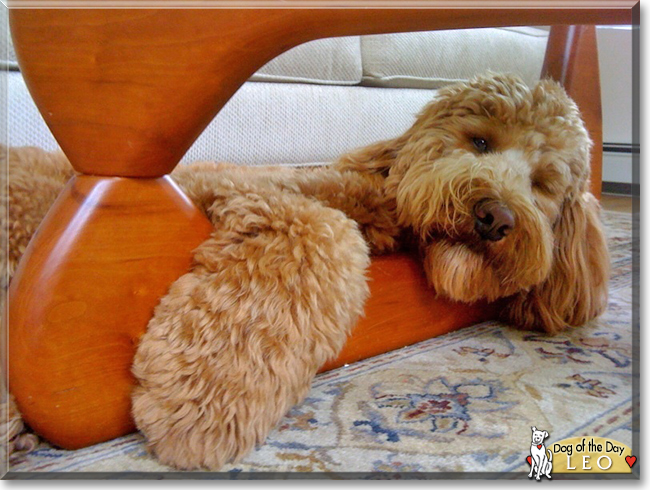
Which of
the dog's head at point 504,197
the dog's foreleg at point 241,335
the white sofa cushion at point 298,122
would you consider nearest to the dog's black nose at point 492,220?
the dog's head at point 504,197

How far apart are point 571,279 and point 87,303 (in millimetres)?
867

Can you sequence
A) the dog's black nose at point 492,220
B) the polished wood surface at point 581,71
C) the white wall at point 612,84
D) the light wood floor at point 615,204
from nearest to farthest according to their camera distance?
the dog's black nose at point 492,220 < the polished wood surface at point 581,71 < the white wall at point 612,84 < the light wood floor at point 615,204

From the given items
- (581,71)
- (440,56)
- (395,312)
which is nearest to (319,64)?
(440,56)

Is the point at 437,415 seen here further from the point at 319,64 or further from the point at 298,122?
the point at 319,64

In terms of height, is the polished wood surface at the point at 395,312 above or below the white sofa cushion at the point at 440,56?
below

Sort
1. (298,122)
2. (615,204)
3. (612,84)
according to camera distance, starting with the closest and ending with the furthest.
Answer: (298,122), (612,84), (615,204)

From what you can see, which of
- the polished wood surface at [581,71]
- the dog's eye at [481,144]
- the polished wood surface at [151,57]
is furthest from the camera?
the polished wood surface at [581,71]

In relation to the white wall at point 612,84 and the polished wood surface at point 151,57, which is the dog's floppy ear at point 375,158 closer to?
the polished wood surface at point 151,57

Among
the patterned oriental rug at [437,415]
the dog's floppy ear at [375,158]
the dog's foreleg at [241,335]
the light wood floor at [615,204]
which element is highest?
the dog's floppy ear at [375,158]

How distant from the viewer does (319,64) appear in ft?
6.16

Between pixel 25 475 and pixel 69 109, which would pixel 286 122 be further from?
pixel 25 475

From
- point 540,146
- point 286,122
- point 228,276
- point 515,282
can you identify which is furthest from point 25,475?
point 286,122

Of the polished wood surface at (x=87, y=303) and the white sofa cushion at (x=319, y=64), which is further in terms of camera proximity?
the white sofa cushion at (x=319, y=64)

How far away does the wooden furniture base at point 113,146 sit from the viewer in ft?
2.11
